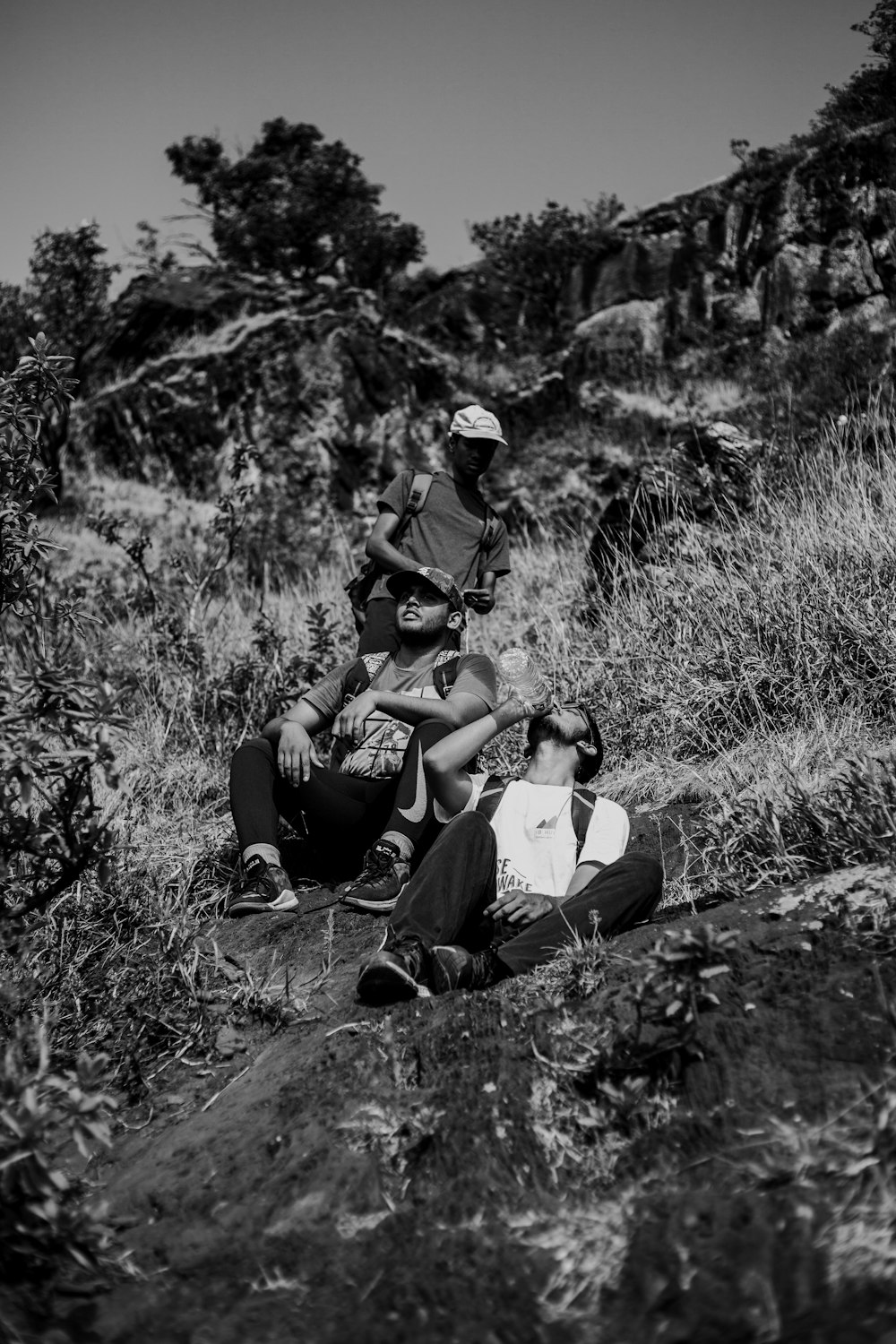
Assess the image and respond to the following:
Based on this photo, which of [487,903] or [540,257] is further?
[540,257]

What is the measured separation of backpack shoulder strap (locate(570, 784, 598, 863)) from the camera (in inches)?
154

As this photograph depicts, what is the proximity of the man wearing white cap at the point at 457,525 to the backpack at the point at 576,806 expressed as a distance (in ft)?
4.77

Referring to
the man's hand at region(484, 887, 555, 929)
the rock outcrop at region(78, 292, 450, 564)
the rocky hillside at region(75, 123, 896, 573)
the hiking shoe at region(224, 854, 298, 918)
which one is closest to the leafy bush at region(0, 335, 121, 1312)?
the hiking shoe at region(224, 854, 298, 918)

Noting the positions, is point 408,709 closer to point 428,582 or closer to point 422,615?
point 422,615

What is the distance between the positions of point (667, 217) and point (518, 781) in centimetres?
1607

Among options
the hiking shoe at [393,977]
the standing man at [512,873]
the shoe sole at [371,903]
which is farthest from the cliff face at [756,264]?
the hiking shoe at [393,977]

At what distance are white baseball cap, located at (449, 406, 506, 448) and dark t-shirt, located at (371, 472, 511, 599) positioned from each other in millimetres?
299

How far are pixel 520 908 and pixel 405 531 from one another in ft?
8.19

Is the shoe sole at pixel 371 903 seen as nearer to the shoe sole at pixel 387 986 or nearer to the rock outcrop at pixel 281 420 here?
the shoe sole at pixel 387 986

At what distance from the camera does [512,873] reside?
12.6ft

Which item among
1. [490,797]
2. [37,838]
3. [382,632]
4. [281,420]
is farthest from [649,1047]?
[281,420]

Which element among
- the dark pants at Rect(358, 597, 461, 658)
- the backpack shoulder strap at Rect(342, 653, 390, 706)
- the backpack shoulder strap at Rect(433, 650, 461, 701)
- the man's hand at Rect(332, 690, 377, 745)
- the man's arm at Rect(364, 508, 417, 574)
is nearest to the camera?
the man's hand at Rect(332, 690, 377, 745)

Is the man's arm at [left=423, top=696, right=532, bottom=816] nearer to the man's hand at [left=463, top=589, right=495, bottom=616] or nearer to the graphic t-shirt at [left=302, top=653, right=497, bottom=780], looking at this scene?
the graphic t-shirt at [left=302, top=653, right=497, bottom=780]

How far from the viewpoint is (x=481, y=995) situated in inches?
126
